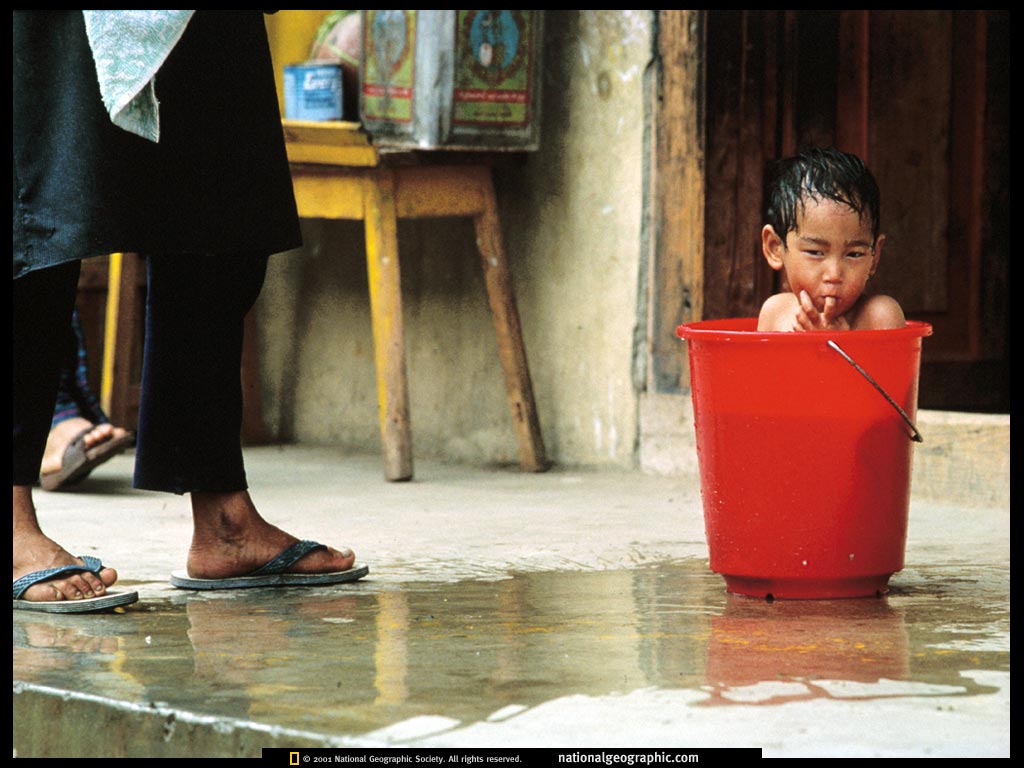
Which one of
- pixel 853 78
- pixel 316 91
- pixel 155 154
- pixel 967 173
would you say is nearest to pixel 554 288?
pixel 316 91

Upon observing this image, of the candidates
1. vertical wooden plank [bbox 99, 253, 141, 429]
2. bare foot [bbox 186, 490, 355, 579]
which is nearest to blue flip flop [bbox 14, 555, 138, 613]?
bare foot [bbox 186, 490, 355, 579]

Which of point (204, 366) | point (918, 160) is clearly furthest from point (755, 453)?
point (918, 160)

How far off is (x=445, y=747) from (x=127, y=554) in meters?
1.44

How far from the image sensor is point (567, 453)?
13.4 feet

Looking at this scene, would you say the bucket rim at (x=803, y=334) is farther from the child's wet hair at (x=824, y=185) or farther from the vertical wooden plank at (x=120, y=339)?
the vertical wooden plank at (x=120, y=339)

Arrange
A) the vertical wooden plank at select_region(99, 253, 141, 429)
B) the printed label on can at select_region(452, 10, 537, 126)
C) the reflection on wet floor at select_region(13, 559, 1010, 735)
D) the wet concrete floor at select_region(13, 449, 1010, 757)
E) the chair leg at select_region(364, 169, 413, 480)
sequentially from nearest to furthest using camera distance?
the wet concrete floor at select_region(13, 449, 1010, 757)
the reflection on wet floor at select_region(13, 559, 1010, 735)
the printed label on can at select_region(452, 10, 537, 126)
the chair leg at select_region(364, 169, 413, 480)
the vertical wooden plank at select_region(99, 253, 141, 429)

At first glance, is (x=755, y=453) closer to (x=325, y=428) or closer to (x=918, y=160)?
(x=918, y=160)

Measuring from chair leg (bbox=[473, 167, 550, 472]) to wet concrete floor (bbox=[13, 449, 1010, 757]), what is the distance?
3.40ft

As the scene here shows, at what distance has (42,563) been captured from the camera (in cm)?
227

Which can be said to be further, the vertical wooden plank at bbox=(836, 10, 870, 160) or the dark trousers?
the vertical wooden plank at bbox=(836, 10, 870, 160)

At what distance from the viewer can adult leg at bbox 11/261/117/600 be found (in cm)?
224

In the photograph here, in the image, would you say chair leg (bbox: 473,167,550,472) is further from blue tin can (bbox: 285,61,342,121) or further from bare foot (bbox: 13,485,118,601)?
bare foot (bbox: 13,485,118,601)

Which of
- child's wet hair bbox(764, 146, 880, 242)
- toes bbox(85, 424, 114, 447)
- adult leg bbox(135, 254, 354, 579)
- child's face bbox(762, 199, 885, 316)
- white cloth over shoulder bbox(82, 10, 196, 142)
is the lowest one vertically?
toes bbox(85, 424, 114, 447)

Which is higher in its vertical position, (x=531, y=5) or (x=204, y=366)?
(x=531, y=5)
